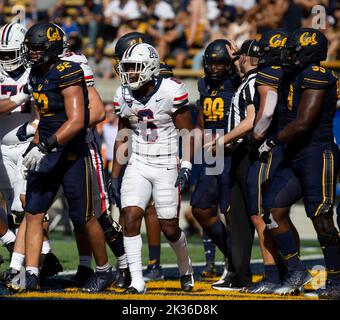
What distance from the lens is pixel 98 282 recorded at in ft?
24.7

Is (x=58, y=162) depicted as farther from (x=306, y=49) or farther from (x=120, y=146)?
(x=306, y=49)

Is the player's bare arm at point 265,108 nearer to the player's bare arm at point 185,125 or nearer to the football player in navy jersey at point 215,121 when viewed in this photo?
the player's bare arm at point 185,125

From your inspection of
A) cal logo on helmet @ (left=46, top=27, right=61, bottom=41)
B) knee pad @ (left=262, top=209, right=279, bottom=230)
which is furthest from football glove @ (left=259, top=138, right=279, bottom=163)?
cal logo on helmet @ (left=46, top=27, right=61, bottom=41)

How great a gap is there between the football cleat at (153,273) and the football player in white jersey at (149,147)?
3.30 ft

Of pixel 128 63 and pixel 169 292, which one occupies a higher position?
pixel 128 63

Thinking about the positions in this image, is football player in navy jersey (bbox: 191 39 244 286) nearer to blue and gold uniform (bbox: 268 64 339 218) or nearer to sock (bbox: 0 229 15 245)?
blue and gold uniform (bbox: 268 64 339 218)

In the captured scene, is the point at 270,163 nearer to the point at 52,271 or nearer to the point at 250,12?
the point at 52,271

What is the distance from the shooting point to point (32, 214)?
23.7 ft

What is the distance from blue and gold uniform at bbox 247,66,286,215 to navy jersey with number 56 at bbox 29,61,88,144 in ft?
4.07

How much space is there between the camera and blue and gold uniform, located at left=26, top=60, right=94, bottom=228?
7211mm

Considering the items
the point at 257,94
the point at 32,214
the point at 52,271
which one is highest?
the point at 257,94

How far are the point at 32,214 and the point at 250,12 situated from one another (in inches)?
318
